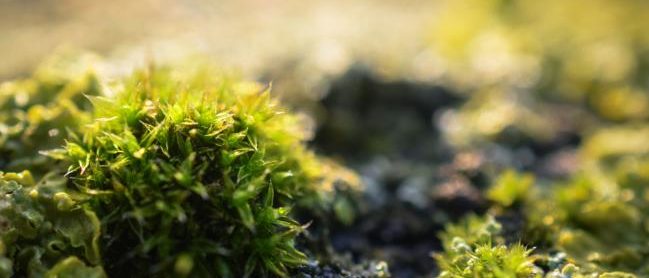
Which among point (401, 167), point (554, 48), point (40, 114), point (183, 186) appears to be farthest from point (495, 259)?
point (554, 48)

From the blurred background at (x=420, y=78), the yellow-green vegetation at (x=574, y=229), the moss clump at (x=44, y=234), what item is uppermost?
the blurred background at (x=420, y=78)

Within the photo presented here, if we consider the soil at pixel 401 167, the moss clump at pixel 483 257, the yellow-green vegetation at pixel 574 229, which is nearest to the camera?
the moss clump at pixel 483 257

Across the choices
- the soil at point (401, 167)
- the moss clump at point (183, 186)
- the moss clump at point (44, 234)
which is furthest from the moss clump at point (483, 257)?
the moss clump at point (44, 234)

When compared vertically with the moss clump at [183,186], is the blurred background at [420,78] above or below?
above

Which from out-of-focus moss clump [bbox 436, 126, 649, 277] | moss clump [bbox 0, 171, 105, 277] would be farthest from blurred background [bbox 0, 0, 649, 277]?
moss clump [bbox 0, 171, 105, 277]

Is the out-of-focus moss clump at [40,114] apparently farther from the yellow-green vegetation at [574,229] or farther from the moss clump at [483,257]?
the yellow-green vegetation at [574,229]

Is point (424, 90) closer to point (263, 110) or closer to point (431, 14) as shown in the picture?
point (263, 110)

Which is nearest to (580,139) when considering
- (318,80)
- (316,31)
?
(318,80)
